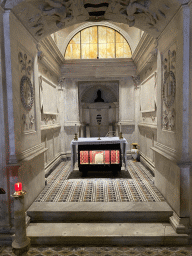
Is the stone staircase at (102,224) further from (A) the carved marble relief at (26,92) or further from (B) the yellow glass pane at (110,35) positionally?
(B) the yellow glass pane at (110,35)

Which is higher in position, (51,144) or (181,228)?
(51,144)

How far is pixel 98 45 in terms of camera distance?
9.06 meters

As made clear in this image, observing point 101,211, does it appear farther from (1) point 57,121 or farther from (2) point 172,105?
(1) point 57,121

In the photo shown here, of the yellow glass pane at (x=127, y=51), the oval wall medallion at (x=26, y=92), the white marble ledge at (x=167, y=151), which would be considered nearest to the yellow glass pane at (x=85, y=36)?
the yellow glass pane at (x=127, y=51)

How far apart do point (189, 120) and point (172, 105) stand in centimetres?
66

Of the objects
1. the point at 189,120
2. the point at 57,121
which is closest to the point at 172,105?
the point at 189,120

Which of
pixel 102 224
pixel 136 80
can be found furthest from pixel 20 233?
pixel 136 80

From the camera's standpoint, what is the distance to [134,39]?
8680mm

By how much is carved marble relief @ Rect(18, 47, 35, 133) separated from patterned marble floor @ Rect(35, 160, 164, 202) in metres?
1.86

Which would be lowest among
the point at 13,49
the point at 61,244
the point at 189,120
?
the point at 61,244

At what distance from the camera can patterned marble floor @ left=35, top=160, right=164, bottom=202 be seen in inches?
182

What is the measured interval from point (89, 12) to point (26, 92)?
2.20 metres

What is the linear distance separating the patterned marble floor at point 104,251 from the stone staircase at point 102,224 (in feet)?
0.31

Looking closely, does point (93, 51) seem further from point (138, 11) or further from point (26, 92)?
point (26, 92)
